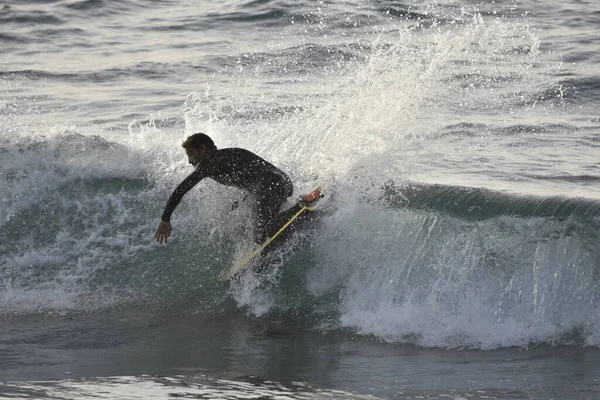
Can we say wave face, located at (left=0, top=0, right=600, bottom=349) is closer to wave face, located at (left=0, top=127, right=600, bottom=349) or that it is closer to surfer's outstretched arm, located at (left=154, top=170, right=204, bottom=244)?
wave face, located at (left=0, top=127, right=600, bottom=349)

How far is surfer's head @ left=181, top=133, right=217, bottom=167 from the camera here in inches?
367

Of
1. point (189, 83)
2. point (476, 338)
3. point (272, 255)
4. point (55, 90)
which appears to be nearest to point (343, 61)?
point (189, 83)

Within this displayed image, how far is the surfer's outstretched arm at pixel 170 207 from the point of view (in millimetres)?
8930

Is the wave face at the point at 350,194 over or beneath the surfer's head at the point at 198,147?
beneath

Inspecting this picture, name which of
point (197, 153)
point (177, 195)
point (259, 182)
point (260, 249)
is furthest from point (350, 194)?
point (177, 195)

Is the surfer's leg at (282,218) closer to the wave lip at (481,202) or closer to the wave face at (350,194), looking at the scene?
the wave face at (350,194)

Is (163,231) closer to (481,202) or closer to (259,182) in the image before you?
(259,182)

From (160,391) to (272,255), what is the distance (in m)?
2.74

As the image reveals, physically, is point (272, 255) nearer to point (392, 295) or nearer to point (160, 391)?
point (392, 295)

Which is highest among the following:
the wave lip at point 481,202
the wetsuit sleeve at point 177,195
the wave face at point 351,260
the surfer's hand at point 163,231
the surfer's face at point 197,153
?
the surfer's face at point 197,153

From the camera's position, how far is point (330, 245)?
9953mm

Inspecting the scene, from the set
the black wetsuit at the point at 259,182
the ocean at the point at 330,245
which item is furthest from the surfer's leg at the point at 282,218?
the ocean at the point at 330,245

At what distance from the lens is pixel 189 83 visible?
17.2m

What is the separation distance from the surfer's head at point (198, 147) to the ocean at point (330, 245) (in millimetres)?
954
